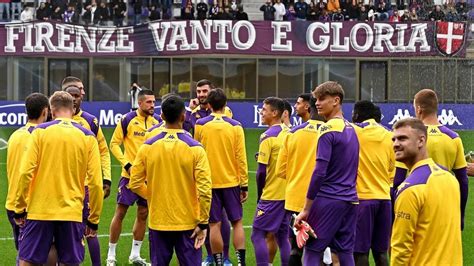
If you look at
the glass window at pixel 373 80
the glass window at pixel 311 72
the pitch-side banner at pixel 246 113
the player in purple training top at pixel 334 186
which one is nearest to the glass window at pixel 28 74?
the pitch-side banner at pixel 246 113

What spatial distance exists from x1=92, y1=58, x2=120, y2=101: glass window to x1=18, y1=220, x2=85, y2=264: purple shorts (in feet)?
103

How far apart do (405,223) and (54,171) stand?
380cm

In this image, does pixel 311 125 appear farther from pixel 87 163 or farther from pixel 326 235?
pixel 87 163

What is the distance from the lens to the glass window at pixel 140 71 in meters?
40.5

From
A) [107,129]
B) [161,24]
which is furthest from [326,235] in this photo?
[161,24]

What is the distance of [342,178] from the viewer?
30.4 ft

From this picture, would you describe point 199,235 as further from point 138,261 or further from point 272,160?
point 138,261

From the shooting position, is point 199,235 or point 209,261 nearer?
point 199,235

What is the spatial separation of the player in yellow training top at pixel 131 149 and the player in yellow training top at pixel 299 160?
114 inches

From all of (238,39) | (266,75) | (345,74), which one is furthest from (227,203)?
(345,74)

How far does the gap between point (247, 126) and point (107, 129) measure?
5.10m

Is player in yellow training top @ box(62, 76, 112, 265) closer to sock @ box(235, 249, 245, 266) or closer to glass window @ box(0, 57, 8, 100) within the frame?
sock @ box(235, 249, 245, 266)

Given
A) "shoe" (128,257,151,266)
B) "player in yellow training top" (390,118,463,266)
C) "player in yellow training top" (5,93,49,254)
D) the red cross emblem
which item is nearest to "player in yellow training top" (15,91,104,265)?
"player in yellow training top" (5,93,49,254)

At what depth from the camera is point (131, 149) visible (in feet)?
42.5
